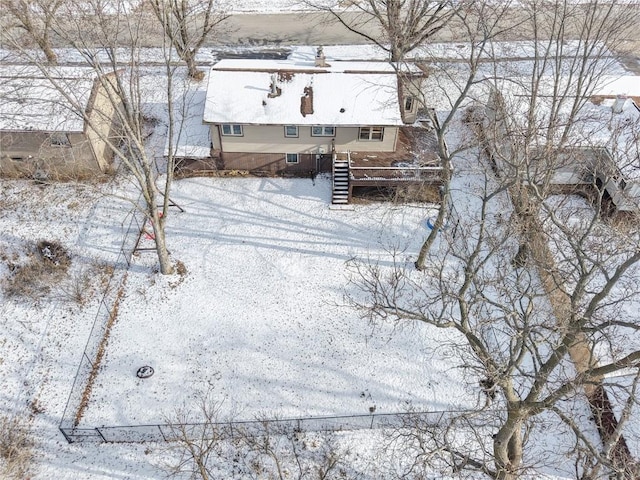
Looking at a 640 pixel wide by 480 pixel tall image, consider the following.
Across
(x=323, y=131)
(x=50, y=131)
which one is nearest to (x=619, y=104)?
(x=323, y=131)

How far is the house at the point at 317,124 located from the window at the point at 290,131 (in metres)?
0.02

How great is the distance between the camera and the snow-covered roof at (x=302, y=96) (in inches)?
996

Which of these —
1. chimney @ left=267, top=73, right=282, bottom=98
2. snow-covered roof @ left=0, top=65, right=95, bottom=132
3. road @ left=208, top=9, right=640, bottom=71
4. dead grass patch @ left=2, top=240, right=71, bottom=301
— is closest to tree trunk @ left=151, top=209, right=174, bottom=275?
dead grass patch @ left=2, top=240, right=71, bottom=301

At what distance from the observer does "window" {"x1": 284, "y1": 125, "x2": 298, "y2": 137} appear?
85.1ft

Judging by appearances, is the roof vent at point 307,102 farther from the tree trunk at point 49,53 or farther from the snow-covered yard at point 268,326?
the tree trunk at point 49,53

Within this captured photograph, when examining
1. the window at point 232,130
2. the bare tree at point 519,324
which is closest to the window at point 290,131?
the window at point 232,130

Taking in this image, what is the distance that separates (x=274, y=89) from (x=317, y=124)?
2797mm

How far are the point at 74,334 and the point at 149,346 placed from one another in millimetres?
3196

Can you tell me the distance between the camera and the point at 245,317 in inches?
848

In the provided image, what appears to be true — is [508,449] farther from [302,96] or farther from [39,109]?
[39,109]

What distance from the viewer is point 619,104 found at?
2688 cm

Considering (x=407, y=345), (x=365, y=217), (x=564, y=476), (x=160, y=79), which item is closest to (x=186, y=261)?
(x=365, y=217)

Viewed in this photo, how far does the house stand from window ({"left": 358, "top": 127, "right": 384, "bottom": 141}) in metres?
0.05

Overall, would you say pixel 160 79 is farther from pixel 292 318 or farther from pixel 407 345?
pixel 407 345
